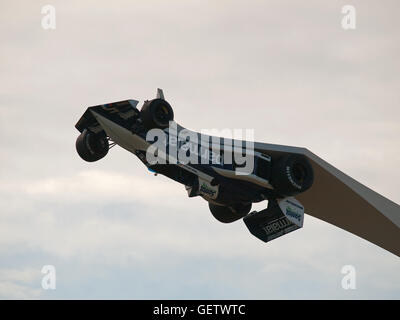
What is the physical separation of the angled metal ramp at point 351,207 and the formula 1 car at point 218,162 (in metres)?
0.08

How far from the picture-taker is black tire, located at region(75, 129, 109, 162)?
26812 mm

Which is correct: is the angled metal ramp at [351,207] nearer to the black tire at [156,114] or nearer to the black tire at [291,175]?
the black tire at [291,175]

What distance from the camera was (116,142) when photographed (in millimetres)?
26422

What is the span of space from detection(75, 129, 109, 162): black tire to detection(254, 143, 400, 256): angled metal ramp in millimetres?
7789

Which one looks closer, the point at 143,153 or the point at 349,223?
the point at 143,153

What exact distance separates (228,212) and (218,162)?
3.52 meters

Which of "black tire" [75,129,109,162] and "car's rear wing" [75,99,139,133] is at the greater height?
"car's rear wing" [75,99,139,133]

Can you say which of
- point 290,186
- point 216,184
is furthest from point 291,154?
point 216,184

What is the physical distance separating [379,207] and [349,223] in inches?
70.0

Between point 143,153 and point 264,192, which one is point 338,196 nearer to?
point 264,192

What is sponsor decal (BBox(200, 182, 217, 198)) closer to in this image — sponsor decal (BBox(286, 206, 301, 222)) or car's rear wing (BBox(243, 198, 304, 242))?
car's rear wing (BBox(243, 198, 304, 242))

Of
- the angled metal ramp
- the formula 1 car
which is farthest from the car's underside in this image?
the angled metal ramp

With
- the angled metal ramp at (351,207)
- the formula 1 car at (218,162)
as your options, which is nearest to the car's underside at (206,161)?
the formula 1 car at (218,162)

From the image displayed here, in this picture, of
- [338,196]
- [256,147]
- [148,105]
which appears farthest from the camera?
[338,196]
